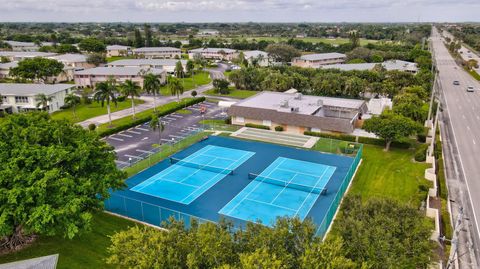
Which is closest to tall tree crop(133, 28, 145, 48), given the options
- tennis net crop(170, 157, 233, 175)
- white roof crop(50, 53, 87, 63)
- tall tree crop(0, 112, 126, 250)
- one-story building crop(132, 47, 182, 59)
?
one-story building crop(132, 47, 182, 59)

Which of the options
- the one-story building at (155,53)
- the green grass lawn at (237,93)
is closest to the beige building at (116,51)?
the one-story building at (155,53)

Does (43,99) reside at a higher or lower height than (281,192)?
higher

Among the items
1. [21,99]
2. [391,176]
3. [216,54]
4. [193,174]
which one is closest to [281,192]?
[193,174]

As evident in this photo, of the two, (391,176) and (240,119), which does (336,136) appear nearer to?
(391,176)

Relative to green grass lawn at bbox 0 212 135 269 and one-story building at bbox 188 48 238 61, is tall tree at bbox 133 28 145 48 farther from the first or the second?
green grass lawn at bbox 0 212 135 269

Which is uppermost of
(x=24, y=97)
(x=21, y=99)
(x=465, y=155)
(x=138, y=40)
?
(x=138, y=40)

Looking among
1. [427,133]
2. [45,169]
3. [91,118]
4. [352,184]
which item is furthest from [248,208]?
[91,118]

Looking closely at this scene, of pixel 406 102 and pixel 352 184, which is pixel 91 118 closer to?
pixel 352 184
